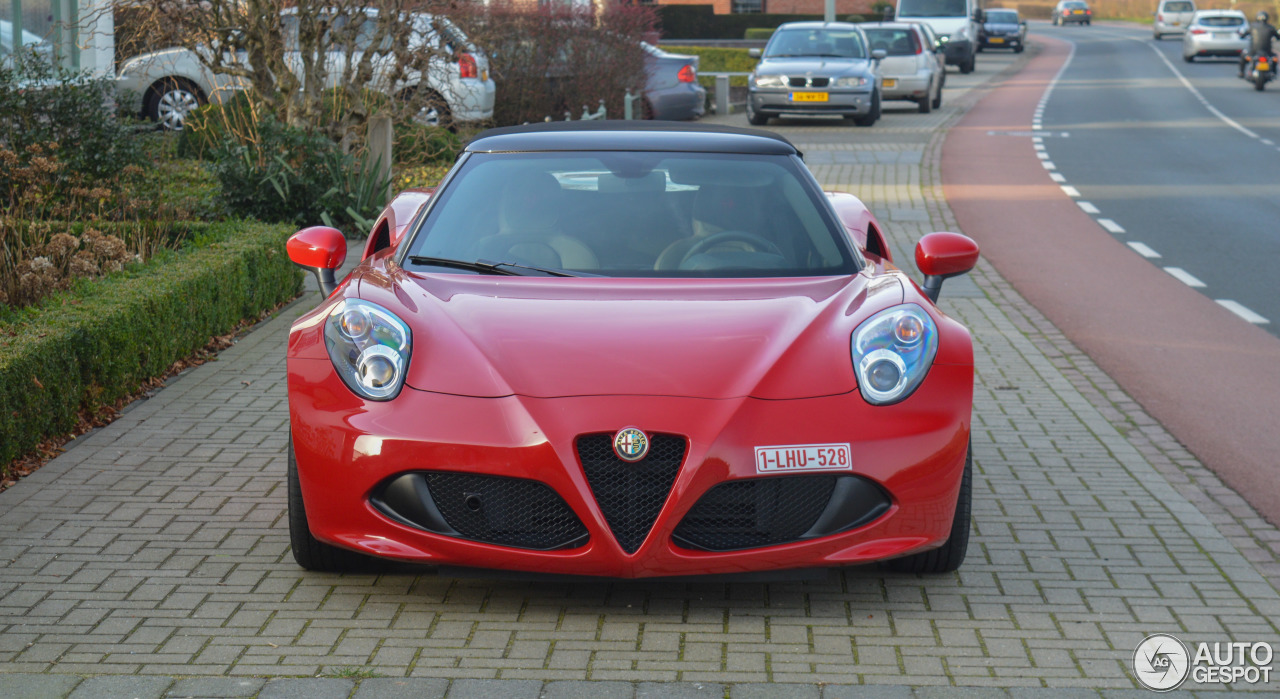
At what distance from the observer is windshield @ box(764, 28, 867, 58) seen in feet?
80.7

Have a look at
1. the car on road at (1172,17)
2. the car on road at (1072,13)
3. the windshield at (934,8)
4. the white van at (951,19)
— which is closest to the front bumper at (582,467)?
the white van at (951,19)

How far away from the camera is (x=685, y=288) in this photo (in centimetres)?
443

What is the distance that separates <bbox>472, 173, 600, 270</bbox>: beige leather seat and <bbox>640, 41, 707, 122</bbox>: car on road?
17.1 m

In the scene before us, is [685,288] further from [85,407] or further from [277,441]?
[85,407]

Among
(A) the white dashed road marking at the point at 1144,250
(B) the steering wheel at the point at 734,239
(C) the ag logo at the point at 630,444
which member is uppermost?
(B) the steering wheel at the point at 734,239

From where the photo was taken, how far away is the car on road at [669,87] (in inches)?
880

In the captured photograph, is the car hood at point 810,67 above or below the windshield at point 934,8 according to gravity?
below

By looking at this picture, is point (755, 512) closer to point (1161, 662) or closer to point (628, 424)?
point (628, 424)

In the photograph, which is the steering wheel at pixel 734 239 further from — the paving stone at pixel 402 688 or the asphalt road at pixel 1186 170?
the asphalt road at pixel 1186 170

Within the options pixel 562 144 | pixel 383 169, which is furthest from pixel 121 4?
pixel 562 144

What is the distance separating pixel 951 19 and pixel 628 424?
41.1 m

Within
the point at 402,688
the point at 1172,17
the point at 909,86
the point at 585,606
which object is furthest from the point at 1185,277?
the point at 1172,17

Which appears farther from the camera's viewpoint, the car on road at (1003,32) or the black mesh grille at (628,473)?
the car on road at (1003,32)

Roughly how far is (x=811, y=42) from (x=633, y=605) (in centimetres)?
2202
